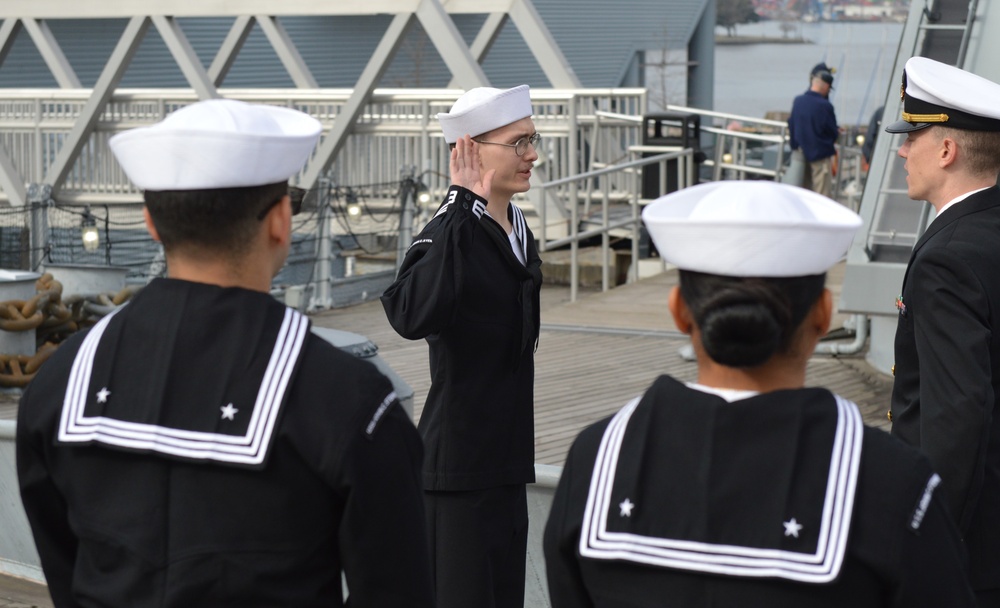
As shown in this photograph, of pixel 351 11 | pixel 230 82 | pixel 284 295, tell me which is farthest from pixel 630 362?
pixel 230 82

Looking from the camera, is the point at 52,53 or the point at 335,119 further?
the point at 52,53

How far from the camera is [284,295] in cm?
1085

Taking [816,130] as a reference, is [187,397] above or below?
above

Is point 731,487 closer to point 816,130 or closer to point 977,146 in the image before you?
point 977,146

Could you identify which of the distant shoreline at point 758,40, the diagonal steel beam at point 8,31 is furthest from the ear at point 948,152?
the distant shoreline at point 758,40

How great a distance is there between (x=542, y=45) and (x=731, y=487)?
13.3m

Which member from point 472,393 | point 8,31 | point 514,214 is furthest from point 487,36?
point 472,393

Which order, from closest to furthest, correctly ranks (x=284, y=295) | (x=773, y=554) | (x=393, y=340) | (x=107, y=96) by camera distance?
1. (x=773, y=554)
2. (x=393, y=340)
3. (x=284, y=295)
4. (x=107, y=96)

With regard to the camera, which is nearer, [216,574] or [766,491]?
[766,491]

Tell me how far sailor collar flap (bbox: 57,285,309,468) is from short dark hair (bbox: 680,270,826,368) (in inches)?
24.1

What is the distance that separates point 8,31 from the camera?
17047 millimetres

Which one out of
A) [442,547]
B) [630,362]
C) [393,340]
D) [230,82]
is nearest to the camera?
[442,547]

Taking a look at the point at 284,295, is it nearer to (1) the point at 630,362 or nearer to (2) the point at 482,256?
(1) the point at 630,362

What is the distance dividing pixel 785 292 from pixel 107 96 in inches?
570
